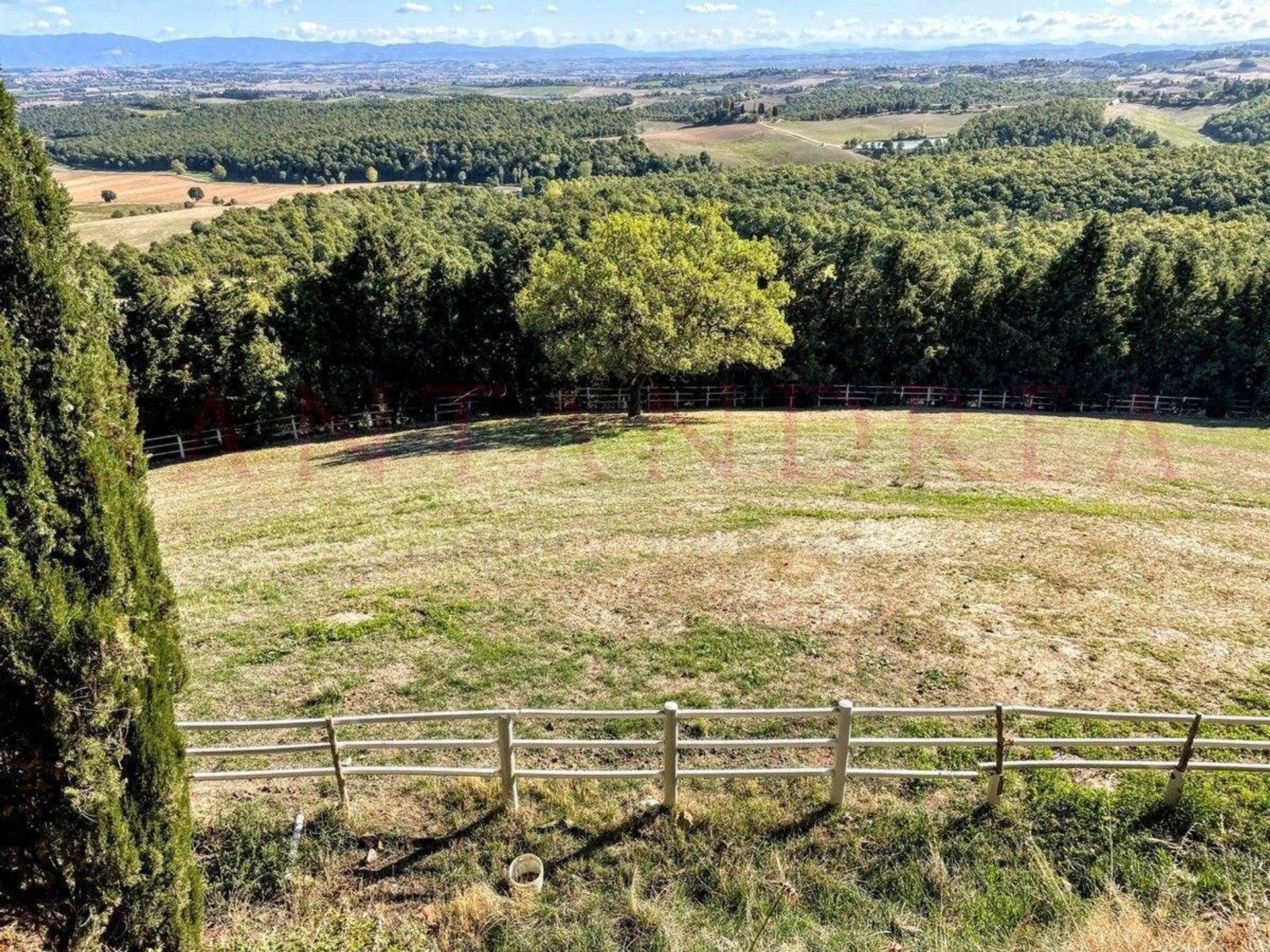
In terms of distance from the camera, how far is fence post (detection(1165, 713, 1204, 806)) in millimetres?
7875

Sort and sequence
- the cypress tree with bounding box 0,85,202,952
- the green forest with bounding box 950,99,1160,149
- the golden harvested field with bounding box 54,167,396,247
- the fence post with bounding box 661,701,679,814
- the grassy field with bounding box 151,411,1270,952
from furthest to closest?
the green forest with bounding box 950,99,1160,149
the golden harvested field with bounding box 54,167,396,247
the fence post with bounding box 661,701,679,814
the grassy field with bounding box 151,411,1270,952
the cypress tree with bounding box 0,85,202,952

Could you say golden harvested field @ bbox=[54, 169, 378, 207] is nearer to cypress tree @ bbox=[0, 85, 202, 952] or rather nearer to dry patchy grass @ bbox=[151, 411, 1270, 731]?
dry patchy grass @ bbox=[151, 411, 1270, 731]

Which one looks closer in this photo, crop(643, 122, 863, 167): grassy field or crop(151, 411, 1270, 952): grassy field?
crop(151, 411, 1270, 952): grassy field

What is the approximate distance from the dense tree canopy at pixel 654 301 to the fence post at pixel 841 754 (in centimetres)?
2247

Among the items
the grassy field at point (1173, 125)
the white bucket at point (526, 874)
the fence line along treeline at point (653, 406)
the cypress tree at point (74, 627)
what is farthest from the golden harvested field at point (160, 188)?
the grassy field at point (1173, 125)

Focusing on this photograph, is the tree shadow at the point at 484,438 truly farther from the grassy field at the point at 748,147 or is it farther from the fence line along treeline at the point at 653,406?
the grassy field at the point at 748,147

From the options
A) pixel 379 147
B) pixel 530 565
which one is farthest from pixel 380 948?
pixel 379 147

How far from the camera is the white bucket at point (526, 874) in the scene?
7.16m

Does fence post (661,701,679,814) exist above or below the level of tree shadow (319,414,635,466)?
above

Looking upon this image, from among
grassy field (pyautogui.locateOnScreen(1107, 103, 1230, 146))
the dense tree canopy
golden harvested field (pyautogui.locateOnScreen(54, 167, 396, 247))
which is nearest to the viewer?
the dense tree canopy

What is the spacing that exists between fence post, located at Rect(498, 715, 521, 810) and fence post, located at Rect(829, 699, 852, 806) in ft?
11.6

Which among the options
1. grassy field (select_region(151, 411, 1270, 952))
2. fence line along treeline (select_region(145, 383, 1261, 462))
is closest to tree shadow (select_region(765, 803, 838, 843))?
grassy field (select_region(151, 411, 1270, 952))

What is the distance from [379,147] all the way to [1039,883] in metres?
197

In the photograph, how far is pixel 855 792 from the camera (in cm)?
848
